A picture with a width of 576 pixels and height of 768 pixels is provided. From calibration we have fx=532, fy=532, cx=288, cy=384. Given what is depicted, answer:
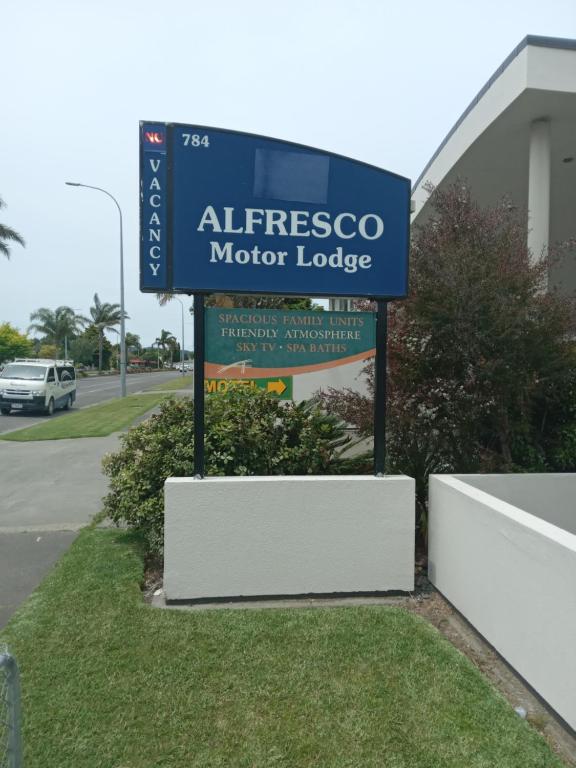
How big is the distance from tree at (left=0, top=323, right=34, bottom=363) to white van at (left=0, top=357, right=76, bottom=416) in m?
55.9

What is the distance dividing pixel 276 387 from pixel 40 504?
4.08 meters

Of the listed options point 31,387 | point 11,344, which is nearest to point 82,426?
point 31,387

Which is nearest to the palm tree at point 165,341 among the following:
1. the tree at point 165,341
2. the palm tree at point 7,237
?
the tree at point 165,341

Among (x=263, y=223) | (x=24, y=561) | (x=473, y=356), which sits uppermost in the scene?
(x=263, y=223)

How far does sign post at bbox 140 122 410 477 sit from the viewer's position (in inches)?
156

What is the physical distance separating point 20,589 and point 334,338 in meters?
3.26

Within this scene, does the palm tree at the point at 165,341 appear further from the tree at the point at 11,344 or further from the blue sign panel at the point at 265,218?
the blue sign panel at the point at 265,218

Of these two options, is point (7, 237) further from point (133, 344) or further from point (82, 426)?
point (133, 344)

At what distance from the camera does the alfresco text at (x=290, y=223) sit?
4.03m

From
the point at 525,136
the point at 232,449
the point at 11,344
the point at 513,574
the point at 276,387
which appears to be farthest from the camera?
the point at 11,344

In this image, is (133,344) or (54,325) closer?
(54,325)

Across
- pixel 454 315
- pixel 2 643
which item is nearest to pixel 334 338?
pixel 454 315

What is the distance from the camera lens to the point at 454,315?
15.0 feet

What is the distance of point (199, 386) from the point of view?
4145mm
